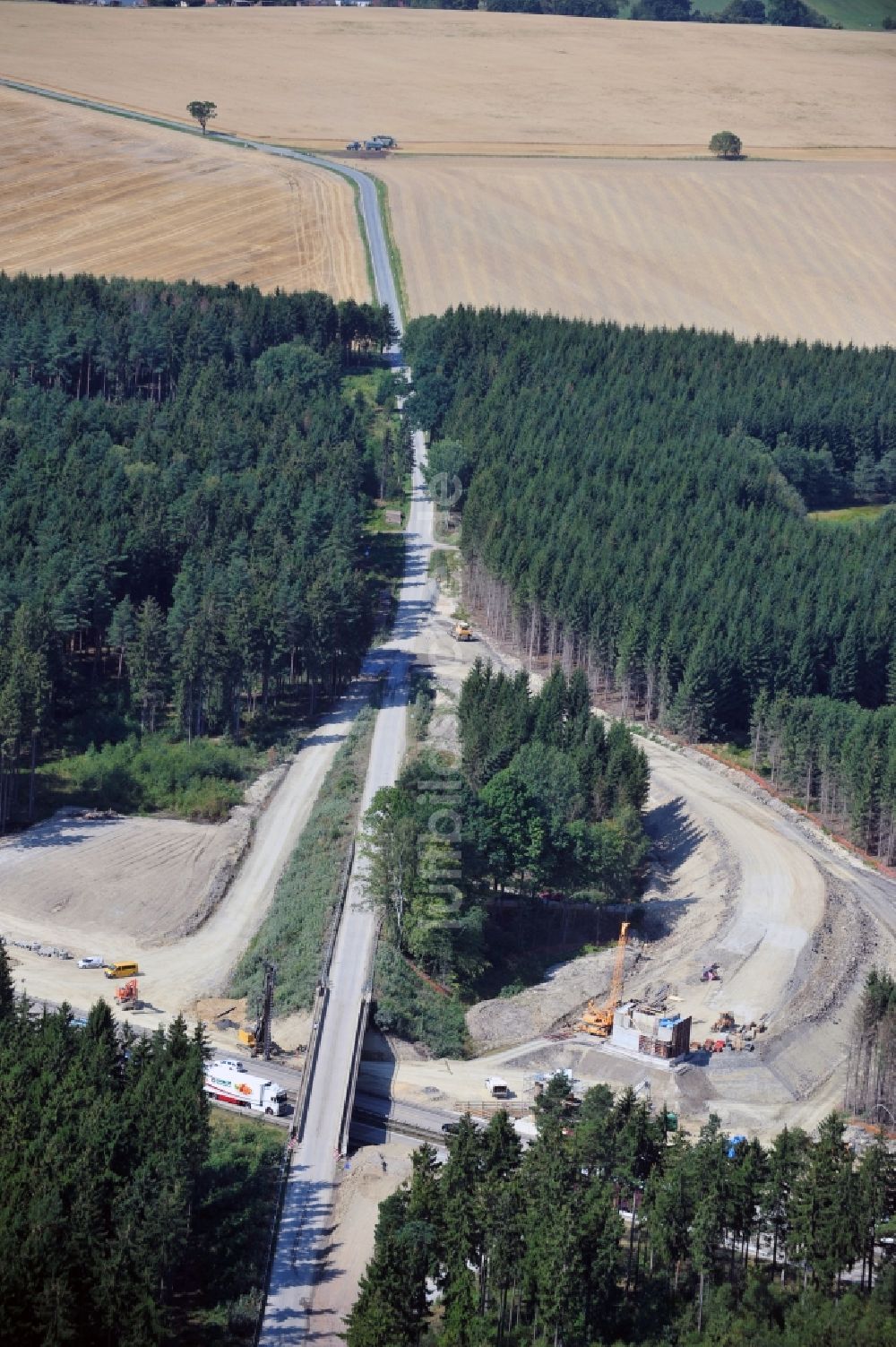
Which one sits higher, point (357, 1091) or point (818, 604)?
point (818, 604)

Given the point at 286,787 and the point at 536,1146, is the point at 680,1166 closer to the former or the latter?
the point at 536,1146

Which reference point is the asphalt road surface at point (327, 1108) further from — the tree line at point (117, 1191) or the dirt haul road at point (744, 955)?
the dirt haul road at point (744, 955)

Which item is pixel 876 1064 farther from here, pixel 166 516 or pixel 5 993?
pixel 166 516

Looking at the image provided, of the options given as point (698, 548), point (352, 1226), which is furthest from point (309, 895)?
point (698, 548)

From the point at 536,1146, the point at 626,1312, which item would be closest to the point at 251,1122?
the point at 536,1146

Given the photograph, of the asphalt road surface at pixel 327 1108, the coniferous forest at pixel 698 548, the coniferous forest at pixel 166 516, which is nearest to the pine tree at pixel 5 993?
the asphalt road surface at pixel 327 1108

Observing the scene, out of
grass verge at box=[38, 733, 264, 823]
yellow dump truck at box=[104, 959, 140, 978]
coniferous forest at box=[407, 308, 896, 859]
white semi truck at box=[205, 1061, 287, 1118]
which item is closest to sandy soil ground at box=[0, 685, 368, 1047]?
yellow dump truck at box=[104, 959, 140, 978]

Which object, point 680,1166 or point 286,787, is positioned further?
point 286,787

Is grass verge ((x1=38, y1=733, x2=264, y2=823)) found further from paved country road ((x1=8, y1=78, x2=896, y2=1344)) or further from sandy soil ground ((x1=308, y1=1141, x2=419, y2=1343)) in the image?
sandy soil ground ((x1=308, y1=1141, x2=419, y2=1343))
